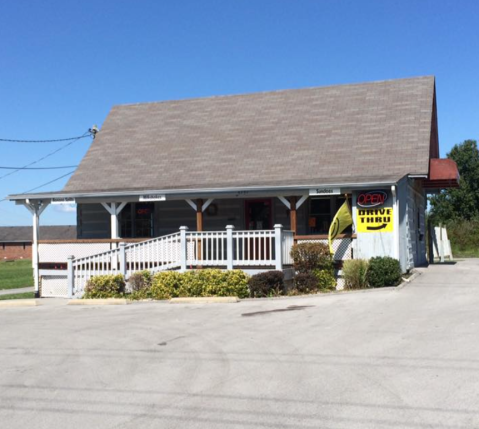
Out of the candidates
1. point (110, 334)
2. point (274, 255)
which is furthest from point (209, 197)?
point (110, 334)

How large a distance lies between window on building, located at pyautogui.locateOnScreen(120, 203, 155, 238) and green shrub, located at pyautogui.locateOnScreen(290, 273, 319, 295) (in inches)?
310

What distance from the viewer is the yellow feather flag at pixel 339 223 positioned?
1859 centimetres

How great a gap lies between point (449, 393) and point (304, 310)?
7.22m

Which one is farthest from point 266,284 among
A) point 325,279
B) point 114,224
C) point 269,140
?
point 269,140

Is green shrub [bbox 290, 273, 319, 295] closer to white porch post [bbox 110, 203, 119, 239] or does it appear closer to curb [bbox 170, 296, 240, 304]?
curb [bbox 170, 296, 240, 304]

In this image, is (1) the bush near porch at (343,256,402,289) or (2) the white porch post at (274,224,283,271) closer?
(1) the bush near porch at (343,256,402,289)

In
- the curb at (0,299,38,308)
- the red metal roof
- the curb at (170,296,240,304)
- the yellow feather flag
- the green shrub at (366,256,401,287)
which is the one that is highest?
the red metal roof

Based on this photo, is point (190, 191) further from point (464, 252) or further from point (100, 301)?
point (464, 252)

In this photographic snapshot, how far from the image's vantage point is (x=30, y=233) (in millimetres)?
96500

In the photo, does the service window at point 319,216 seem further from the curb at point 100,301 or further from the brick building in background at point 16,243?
the brick building in background at point 16,243

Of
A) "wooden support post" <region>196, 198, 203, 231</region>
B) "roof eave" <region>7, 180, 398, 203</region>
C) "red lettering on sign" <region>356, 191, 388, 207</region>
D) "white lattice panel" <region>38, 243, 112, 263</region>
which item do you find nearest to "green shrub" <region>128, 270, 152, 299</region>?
"wooden support post" <region>196, 198, 203, 231</region>

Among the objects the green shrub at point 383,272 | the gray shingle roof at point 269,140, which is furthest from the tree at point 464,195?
the green shrub at point 383,272

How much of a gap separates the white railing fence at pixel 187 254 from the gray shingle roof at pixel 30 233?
73.9 meters

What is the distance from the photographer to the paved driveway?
6.54m
